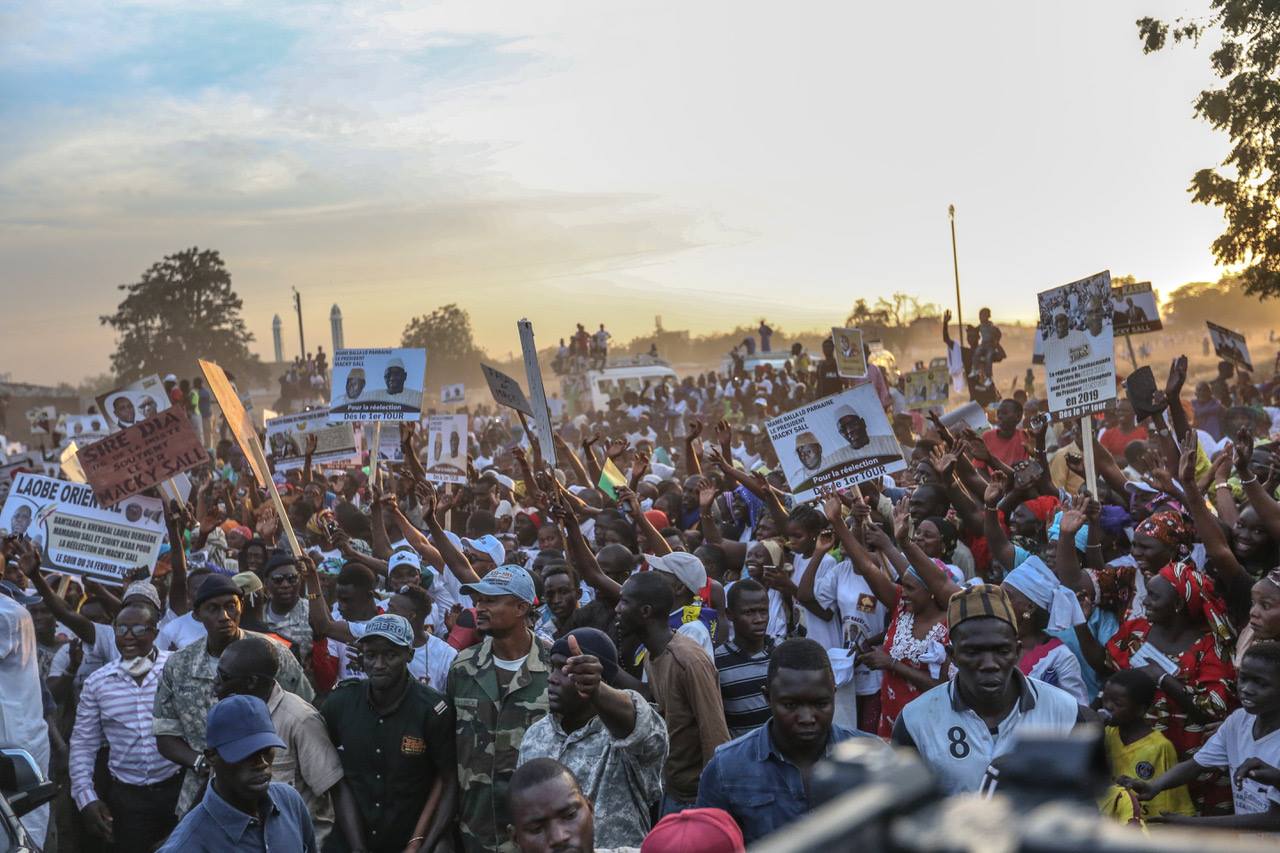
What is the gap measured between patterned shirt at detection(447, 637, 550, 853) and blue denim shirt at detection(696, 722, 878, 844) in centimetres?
141

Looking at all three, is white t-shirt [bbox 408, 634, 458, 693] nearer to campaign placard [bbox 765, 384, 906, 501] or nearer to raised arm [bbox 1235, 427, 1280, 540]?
campaign placard [bbox 765, 384, 906, 501]

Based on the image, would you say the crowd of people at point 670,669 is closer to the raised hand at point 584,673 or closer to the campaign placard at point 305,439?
the raised hand at point 584,673

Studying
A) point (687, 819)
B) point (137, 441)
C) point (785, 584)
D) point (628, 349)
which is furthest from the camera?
point (628, 349)

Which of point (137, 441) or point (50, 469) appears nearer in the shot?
point (137, 441)

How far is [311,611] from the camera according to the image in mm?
7602

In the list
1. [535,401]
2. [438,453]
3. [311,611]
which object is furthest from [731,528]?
[438,453]

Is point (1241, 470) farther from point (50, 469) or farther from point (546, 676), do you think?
point (50, 469)

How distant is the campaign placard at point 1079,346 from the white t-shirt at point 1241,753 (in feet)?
11.2

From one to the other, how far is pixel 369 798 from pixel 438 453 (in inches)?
431

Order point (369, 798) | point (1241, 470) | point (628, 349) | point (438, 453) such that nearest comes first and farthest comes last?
1. point (369, 798)
2. point (1241, 470)
3. point (438, 453)
4. point (628, 349)

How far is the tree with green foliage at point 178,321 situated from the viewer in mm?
65000

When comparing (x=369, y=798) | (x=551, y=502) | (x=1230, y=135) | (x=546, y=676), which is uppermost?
(x=1230, y=135)

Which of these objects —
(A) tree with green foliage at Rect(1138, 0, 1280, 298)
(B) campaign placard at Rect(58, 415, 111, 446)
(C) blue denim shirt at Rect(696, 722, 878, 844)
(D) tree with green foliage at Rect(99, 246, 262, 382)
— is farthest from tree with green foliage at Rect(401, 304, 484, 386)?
(C) blue denim shirt at Rect(696, 722, 878, 844)

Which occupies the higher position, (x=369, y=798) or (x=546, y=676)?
(x=546, y=676)
